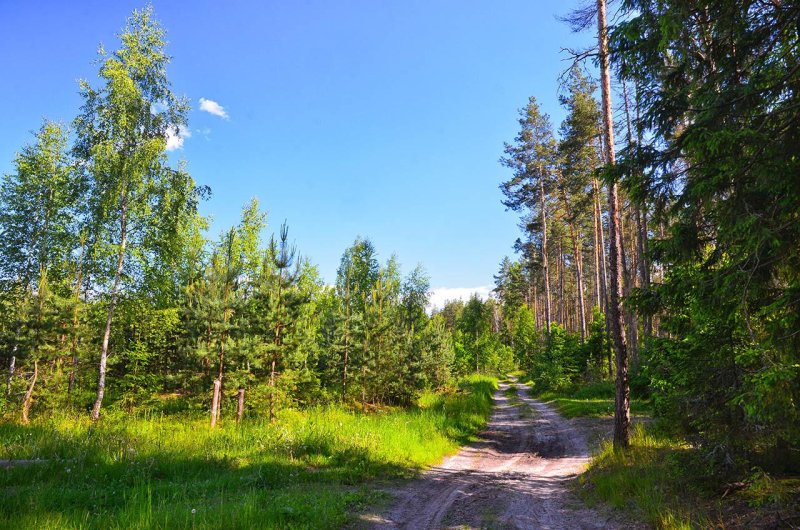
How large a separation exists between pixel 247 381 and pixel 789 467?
15009mm

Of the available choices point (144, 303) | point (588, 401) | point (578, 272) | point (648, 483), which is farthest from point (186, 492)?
point (578, 272)

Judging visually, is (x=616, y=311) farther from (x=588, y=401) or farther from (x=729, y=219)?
(x=588, y=401)

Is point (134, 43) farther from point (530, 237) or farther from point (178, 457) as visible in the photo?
point (530, 237)

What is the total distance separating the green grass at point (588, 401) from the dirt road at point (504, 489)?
Result: 2.64 m

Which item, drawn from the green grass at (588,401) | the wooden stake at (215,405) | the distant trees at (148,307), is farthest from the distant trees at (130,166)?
the green grass at (588,401)

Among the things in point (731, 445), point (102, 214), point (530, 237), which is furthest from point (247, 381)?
point (530, 237)

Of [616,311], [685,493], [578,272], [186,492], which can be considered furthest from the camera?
[578,272]

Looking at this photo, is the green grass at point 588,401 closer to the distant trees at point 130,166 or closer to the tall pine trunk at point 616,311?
the tall pine trunk at point 616,311

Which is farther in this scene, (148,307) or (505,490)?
(148,307)

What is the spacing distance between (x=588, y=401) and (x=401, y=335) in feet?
34.8

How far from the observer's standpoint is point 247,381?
15.3 metres

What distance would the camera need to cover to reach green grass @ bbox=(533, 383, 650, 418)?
655 inches

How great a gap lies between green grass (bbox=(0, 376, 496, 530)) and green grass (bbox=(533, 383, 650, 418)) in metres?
6.38

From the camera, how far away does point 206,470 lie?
29.6ft
